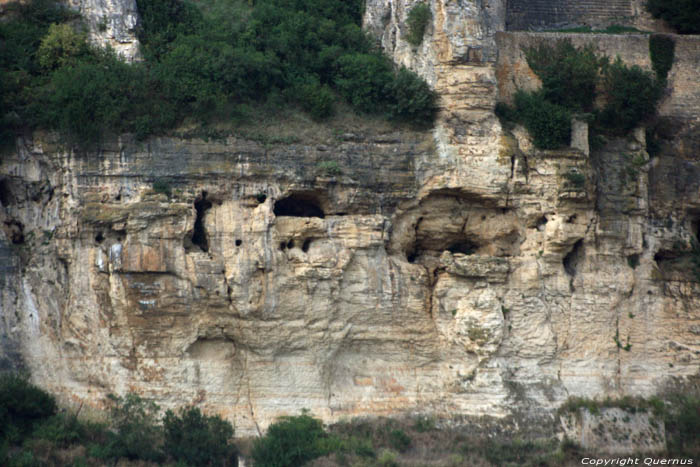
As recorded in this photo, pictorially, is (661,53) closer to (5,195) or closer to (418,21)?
(418,21)

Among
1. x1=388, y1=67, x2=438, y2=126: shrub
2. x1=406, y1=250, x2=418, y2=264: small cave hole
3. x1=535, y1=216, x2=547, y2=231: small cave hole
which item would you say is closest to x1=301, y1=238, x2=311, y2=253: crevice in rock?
x1=406, y1=250, x2=418, y2=264: small cave hole

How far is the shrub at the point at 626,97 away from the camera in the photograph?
26078mm

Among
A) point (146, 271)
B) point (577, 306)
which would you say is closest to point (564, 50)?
point (577, 306)

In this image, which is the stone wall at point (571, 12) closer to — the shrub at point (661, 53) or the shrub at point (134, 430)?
the shrub at point (661, 53)

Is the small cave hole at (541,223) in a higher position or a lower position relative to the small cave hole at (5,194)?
lower

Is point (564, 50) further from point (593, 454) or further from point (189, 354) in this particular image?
point (189, 354)

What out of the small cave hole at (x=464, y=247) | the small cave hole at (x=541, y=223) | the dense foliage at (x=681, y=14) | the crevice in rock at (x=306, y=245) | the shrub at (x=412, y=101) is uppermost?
the dense foliage at (x=681, y=14)

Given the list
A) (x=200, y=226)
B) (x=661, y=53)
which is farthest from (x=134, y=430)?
(x=661, y=53)

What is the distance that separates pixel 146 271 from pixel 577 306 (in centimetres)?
907

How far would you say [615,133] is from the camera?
26.3m

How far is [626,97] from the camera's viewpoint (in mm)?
26094

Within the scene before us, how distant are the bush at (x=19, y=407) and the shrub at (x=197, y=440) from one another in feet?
7.88

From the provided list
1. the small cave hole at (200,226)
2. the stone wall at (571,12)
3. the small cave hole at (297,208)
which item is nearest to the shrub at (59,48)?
the small cave hole at (200,226)

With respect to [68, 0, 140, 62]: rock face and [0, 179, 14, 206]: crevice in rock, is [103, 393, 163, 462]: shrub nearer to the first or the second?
[0, 179, 14, 206]: crevice in rock
